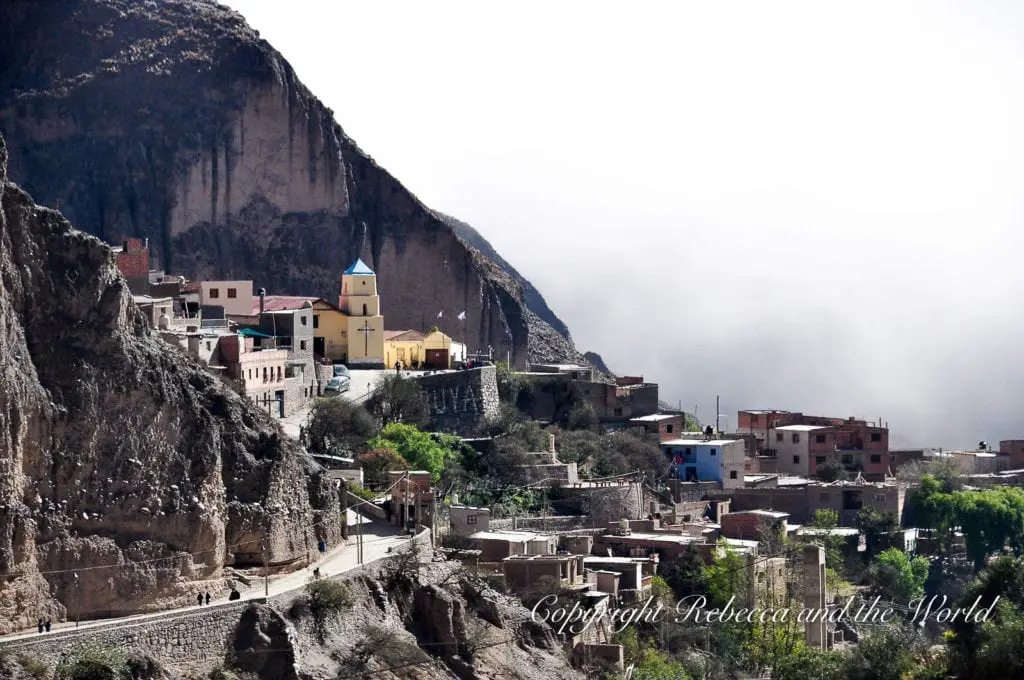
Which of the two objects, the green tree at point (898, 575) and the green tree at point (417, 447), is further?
the green tree at point (898, 575)

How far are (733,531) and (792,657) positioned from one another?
540 inches

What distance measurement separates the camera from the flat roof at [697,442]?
7069 cm

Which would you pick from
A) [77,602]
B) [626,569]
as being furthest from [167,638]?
[626,569]

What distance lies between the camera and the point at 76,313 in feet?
128

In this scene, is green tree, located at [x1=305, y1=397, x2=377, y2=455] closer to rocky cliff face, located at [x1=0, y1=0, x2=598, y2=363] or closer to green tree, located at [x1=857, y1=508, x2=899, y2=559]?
green tree, located at [x1=857, y1=508, x2=899, y2=559]

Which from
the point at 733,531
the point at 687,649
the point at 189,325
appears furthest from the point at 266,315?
the point at 687,649

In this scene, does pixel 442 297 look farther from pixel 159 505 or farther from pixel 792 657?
pixel 159 505

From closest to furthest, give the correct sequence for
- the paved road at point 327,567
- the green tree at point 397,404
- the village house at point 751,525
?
the paved road at point 327,567 < the village house at point 751,525 < the green tree at point 397,404

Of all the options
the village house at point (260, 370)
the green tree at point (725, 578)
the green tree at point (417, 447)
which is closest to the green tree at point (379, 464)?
the green tree at point (417, 447)

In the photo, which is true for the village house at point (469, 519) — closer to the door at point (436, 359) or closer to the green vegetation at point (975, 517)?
the door at point (436, 359)

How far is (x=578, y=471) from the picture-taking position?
65875 mm

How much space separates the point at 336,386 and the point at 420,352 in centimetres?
802

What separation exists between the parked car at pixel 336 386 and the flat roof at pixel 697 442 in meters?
11.1

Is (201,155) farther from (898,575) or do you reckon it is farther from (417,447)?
(898,575)
